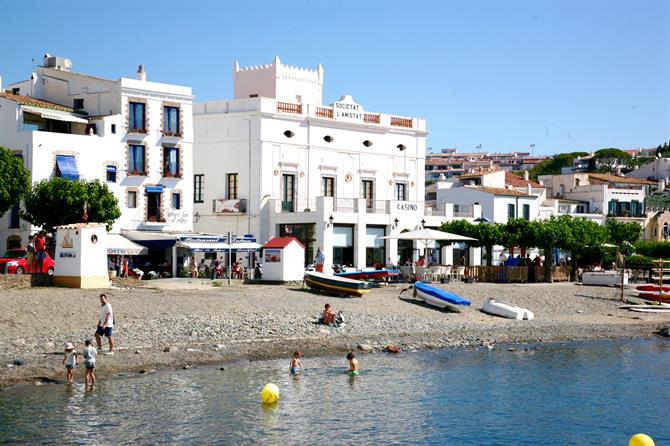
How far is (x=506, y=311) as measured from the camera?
4694 centimetres

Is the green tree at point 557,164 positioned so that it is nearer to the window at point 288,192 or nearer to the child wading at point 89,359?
the window at point 288,192

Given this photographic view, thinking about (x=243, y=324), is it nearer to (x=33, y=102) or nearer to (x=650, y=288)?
(x=33, y=102)

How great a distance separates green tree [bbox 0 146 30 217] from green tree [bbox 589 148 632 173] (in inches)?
4975

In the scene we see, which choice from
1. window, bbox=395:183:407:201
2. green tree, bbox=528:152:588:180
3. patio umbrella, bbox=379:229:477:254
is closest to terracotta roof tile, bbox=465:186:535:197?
window, bbox=395:183:407:201

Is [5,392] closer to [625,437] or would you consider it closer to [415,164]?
[625,437]

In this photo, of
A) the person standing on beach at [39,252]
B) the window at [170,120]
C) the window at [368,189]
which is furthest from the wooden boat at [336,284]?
the window at [368,189]

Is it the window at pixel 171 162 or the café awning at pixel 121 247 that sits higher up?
the window at pixel 171 162

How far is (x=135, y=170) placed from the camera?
181 ft

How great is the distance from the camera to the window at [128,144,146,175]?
55031 mm

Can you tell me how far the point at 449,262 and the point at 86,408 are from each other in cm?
4302

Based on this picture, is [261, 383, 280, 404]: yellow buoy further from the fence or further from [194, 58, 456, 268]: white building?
the fence

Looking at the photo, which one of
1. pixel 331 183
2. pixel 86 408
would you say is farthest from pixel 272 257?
pixel 86 408

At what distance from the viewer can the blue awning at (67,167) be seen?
51.6 metres

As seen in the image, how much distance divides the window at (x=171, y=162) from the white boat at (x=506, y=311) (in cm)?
1990
